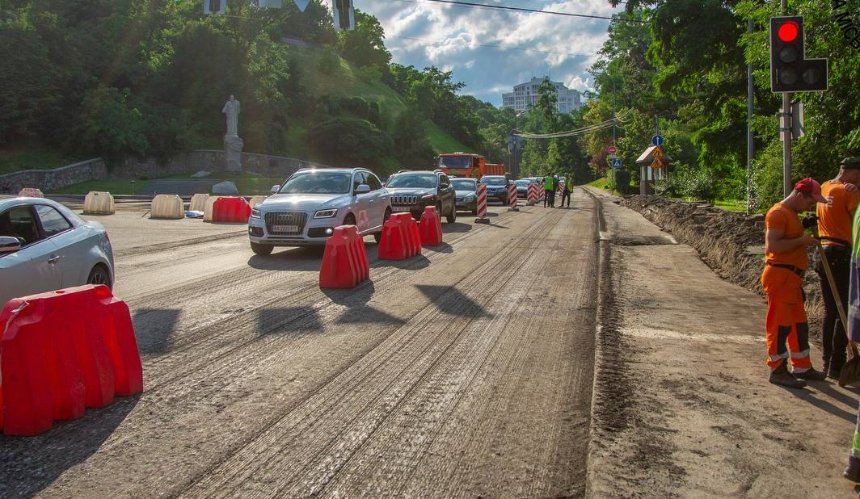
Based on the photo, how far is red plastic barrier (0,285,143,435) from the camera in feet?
16.5

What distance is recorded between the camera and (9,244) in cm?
689

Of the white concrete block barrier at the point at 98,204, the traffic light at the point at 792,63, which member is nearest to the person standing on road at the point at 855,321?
the traffic light at the point at 792,63

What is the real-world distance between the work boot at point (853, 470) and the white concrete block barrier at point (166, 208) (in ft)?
82.7

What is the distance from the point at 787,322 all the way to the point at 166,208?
23.9 metres

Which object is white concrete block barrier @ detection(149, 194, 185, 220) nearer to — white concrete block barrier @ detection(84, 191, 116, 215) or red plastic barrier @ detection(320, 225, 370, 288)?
white concrete block barrier @ detection(84, 191, 116, 215)

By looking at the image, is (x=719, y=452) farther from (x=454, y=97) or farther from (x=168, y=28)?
(x=454, y=97)

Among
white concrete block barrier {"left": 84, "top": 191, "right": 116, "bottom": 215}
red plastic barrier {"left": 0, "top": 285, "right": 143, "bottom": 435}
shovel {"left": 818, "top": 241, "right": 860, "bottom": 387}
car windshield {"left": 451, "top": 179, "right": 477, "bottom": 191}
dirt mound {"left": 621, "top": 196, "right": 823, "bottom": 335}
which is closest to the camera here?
red plastic barrier {"left": 0, "top": 285, "right": 143, "bottom": 435}

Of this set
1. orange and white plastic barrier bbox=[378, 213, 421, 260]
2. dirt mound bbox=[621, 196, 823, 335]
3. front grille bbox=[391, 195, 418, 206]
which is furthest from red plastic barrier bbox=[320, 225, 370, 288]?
front grille bbox=[391, 195, 418, 206]

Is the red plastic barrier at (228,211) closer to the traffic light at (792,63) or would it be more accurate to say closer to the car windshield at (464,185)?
the car windshield at (464,185)

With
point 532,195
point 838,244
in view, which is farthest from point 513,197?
point 838,244

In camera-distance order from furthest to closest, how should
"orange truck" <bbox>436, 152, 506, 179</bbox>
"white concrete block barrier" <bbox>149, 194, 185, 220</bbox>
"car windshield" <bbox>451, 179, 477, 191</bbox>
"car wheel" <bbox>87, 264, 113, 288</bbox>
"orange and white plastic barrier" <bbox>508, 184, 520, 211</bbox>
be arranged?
"orange truck" <bbox>436, 152, 506, 179</bbox> < "orange and white plastic barrier" <bbox>508, 184, 520, 211</bbox> < "car windshield" <bbox>451, 179, 477, 191</bbox> < "white concrete block barrier" <bbox>149, 194, 185, 220</bbox> < "car wheel" <bbox>87, 264, 113, 288</bbox>

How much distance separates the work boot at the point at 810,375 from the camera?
6332 mm

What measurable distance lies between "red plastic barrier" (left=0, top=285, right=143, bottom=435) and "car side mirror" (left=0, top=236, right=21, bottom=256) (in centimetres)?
158

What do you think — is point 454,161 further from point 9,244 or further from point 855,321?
point 855,321
